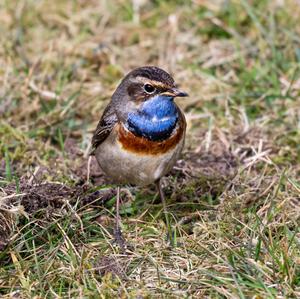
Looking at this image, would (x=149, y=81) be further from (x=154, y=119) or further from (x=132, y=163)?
(x=132, y=163)

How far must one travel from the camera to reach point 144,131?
5.88 metres

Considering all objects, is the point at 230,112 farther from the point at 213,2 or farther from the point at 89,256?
the point at 89,256

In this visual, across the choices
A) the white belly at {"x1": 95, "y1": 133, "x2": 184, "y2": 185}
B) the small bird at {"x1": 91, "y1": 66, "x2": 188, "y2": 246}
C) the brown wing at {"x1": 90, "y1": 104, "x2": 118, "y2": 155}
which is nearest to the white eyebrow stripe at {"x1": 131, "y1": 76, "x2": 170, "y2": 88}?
the small bird at {"x1": 91, "y1": 66, "x2": 188, "y2": 246}

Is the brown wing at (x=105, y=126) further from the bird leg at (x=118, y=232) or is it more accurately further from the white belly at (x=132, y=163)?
the bird leg at (x=118, y=232)

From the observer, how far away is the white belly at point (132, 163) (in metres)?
5.90

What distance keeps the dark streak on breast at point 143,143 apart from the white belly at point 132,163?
3 cm

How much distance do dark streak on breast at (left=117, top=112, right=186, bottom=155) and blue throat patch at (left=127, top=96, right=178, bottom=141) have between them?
0.03 m

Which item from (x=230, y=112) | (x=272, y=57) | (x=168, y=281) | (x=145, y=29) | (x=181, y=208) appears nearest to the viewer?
(x=168, y=281)

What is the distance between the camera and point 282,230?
584 cm

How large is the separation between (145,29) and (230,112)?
198 cm

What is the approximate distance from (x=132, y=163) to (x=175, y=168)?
1168mm

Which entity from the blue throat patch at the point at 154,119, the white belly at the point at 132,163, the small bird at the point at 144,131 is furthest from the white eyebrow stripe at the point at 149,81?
the white belly at the point at 132,163

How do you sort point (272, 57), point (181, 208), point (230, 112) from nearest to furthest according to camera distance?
1. point (181, 208)
2. point (230, 112)
3. point (272, 57)

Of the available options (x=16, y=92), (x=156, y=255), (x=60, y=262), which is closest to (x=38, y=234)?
(x=60, y=262)
